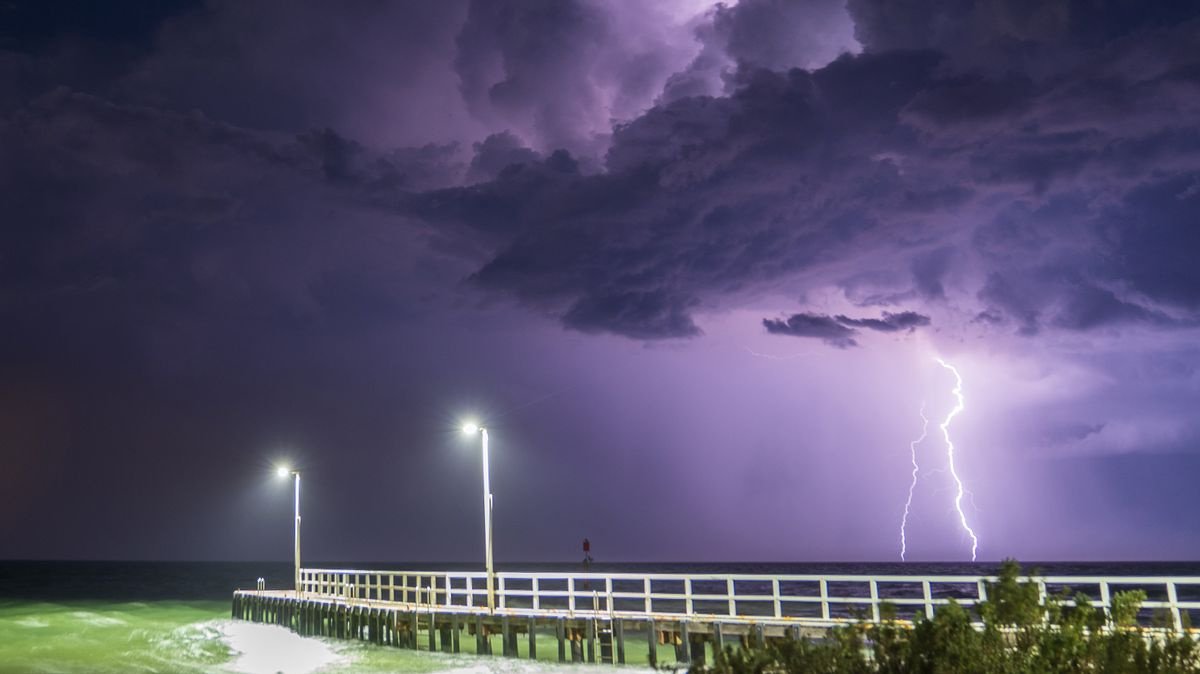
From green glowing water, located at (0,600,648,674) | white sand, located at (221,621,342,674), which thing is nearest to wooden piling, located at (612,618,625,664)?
green glowing water, located at (0,600,648,674)

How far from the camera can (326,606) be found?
39.8 meters

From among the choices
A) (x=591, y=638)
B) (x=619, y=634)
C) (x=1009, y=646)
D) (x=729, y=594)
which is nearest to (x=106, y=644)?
(x=591, y=638)

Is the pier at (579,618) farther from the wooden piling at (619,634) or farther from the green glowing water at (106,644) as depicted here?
the green glowing water at (106,644)

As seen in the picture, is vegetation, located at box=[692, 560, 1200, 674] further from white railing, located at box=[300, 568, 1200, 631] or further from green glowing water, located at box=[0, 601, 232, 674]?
green glowing water, located at box=[0, 601, 232, 674]

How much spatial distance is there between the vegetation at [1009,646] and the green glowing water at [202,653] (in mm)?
20178

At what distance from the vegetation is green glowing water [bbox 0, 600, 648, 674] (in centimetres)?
2018

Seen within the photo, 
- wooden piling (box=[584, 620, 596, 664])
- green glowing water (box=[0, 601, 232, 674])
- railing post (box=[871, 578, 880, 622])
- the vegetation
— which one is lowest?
green glowing water (box=[0, 601, 232, 674])

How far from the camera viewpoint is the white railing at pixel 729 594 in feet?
58.4

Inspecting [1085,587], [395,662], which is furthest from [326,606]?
[1085,587]

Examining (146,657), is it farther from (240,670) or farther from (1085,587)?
(1085,587)

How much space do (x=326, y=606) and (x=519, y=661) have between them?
44.3 feet

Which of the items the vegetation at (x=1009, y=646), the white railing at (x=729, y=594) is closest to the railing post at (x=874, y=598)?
the white railing at (x=729, y=594)

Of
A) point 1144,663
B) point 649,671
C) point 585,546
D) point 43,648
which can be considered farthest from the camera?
point 43,648

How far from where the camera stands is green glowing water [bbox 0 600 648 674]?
29.7 meters
